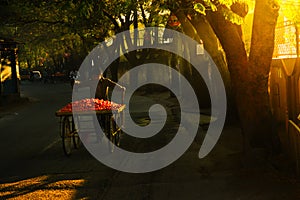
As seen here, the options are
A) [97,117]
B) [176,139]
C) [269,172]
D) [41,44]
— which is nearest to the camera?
[269,172]

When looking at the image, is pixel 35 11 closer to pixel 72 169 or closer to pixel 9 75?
pixel 9 75

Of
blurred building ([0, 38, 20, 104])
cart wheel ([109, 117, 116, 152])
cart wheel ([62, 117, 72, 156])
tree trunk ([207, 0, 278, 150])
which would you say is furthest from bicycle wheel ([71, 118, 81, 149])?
blurred building ([0, 38, 20, 104])

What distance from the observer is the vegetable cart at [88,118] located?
11.5 meters

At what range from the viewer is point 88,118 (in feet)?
40.3

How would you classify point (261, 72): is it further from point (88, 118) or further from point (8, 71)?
point (8, 71)

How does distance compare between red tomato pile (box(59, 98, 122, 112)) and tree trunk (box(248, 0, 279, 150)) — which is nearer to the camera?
tree trunk (box(248, 0, 279, 150))

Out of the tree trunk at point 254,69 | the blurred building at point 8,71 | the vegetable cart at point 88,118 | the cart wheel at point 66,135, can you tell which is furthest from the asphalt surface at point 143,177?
the blurred building at point 8,71

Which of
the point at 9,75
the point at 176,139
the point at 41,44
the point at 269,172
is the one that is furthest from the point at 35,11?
the point at 269,172

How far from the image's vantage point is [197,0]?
9.91 meters

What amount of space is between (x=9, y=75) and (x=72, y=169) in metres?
23.0

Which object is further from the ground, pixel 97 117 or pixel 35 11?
pixel 35 11

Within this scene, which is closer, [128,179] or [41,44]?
[128,179]

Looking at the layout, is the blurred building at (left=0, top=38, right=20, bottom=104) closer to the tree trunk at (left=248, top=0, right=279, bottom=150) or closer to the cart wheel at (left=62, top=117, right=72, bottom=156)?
the cart wheel at (left=62, top=117, right=72, bottom=156)

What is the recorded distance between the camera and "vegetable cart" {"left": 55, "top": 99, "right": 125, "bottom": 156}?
11.5 metres
